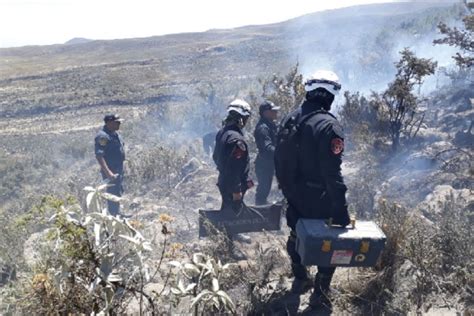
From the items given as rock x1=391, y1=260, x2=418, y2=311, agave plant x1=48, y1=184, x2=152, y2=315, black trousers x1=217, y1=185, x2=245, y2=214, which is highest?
agave plant x1=48, y1=184, x2=152, y2=315

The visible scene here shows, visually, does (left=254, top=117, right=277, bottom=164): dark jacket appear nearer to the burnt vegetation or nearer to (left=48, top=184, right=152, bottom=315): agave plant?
the burnt vegetation

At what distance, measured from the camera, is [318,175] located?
315cm

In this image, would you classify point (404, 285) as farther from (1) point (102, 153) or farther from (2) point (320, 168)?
(1) point (102, 153)

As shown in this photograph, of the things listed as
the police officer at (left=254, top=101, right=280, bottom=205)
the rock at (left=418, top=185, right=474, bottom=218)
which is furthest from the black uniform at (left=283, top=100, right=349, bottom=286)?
the rock at (left=418, top=185, right=474, bottom=218)

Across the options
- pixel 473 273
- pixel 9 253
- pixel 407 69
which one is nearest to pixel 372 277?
pixel 473 273

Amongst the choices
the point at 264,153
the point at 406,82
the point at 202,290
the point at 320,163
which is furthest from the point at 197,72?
the point at 202,290

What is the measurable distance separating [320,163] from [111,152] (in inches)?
170

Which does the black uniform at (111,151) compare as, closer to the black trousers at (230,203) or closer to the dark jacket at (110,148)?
the dark jacket at (110,148)

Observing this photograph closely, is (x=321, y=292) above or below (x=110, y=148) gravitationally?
below

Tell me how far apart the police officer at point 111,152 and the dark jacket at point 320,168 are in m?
3.68

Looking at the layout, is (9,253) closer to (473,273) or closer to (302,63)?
(473,273)

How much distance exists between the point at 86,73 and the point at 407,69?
27203 mm

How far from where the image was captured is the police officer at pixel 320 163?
2.97 meters

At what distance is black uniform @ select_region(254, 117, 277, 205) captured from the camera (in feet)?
19.7
